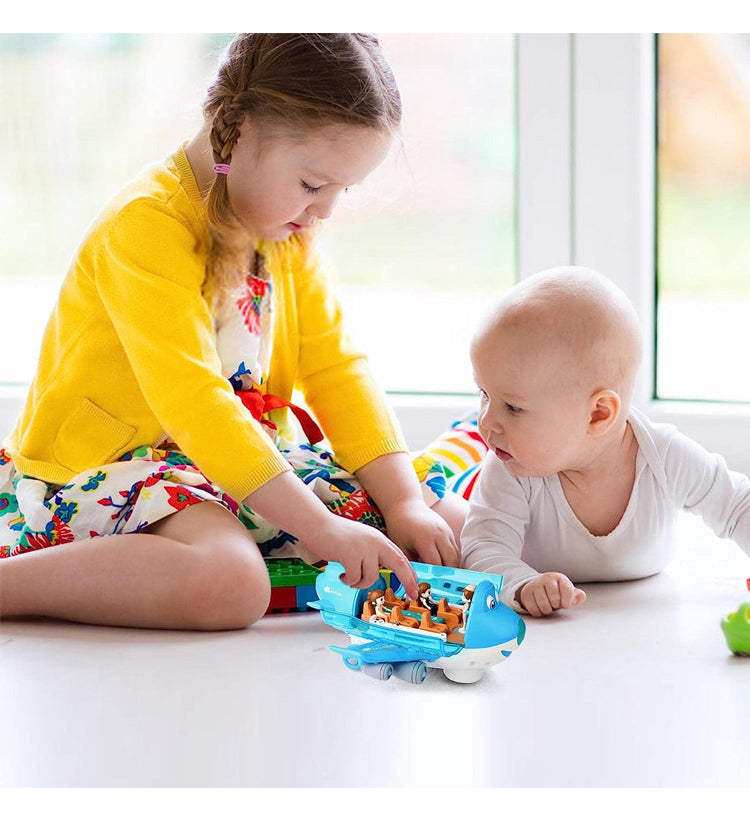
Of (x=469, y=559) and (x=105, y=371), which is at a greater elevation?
(x=105, y=371)

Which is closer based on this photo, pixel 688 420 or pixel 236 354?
pixel 236 354

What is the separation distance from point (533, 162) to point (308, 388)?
1.93 ft

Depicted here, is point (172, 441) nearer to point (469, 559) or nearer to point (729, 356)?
point (469, 559)

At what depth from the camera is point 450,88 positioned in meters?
1.69

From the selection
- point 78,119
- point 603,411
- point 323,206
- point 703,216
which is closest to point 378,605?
point 603,411

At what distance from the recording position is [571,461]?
3.25 feet

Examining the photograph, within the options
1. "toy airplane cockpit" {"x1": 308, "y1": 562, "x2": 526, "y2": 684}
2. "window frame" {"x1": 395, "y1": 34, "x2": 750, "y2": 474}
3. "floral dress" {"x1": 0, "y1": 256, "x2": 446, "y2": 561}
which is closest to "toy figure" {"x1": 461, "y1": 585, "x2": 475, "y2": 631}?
"toy airplane cockpit" {"x1": 308, "y1": 562, "x2": 526, "y2": 684}

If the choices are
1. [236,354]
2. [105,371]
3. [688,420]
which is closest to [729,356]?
[688,420]

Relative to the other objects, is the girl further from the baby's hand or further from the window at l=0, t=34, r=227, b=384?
the window at l=0, t=34, r=227, b=384

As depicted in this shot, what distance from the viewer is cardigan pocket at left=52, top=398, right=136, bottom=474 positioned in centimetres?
104

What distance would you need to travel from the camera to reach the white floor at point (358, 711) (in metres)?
0.64

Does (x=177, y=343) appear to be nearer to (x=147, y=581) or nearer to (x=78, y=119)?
(x=147, y=581)

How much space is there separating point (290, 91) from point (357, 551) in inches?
15.7

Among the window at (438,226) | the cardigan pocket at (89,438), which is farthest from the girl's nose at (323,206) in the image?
the window at (438,226)
